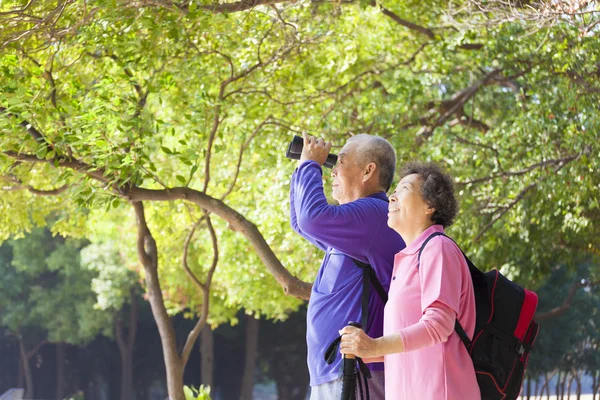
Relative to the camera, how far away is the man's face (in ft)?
10.8

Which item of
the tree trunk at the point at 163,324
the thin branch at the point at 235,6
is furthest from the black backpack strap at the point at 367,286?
the tree trunk at the point at 163,324

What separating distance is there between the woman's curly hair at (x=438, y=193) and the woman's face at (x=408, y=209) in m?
0.02

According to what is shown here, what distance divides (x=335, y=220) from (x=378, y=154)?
0.40 meters

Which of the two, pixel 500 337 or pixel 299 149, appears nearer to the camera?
pixel 500 337

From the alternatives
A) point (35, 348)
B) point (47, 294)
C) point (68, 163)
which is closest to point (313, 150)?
point (68, 163)

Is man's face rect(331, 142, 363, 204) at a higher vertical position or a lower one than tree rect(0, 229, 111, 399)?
lower

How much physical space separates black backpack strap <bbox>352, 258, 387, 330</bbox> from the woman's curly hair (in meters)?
0.36

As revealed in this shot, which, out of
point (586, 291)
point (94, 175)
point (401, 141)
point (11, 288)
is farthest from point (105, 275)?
point (94, 175)

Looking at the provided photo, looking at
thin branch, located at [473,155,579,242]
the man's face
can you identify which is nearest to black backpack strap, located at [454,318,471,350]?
the man's face

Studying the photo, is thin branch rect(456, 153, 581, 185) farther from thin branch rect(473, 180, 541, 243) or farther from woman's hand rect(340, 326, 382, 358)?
woman's hand rect(340, 326, 382, 358)

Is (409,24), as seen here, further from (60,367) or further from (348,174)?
(60,367)

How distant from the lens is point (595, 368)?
2175cm

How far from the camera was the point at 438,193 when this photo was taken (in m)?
2.93

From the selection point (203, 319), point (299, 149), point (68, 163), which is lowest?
point (299, 149)
